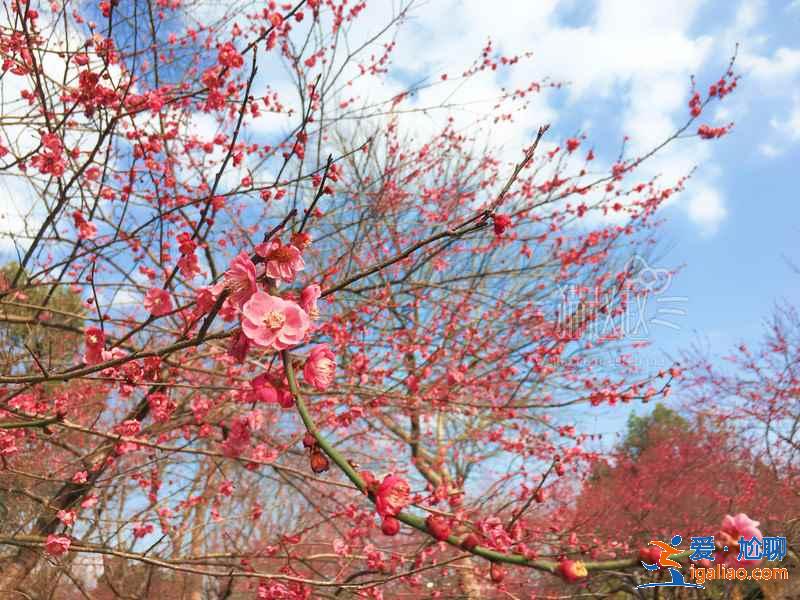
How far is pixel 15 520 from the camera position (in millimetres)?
5469

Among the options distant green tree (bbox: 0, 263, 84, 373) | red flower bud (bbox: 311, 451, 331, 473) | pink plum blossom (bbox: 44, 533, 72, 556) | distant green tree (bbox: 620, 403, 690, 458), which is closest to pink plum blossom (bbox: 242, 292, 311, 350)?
red flower bud (bbox: 311, 451, 331, 473)

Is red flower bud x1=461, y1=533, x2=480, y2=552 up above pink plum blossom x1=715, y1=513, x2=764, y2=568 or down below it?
below

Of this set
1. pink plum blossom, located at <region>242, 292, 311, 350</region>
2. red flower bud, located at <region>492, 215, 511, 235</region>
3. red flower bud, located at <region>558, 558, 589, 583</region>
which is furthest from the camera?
red flower bud, located at <region>492, 215, 511, 235</region>

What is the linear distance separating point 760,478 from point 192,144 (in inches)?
464

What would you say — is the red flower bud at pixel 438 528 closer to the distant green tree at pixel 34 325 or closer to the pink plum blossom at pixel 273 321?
the pink plum blossom at pixel 273 321

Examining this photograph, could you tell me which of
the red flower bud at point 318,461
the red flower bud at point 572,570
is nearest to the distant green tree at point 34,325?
the red flower bud at point 318,461

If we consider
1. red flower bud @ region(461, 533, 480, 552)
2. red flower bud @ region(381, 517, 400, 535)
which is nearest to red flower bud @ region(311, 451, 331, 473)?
red flower bud @ region(381, 517, 400, 535)

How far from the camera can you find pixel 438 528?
→ 1061mm

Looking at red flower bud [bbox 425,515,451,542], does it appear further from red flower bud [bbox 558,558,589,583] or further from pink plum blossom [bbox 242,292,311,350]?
pink plum blossom [bbox 242,292,311,350]

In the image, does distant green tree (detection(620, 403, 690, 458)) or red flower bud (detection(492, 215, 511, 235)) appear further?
distant green tree (detection(620, 403, 690, 458))

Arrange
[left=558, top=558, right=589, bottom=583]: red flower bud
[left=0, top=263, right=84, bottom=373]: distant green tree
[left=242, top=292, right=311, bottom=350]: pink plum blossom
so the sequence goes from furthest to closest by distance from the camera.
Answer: [left=0, top=263, right=84, bottom=373]: distant green tree → [left=242, top=292, right=311, bottom=350]: pink plum blossom → [left=558, top=558, right=589, bottom=583]: red flower bud

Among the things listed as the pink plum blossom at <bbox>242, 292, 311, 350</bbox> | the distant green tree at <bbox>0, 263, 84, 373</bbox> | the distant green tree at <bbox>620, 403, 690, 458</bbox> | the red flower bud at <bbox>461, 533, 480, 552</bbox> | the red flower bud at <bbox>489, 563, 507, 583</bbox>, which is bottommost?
the red flower bud at <bbox>489, 563, 507, 583</bbox>

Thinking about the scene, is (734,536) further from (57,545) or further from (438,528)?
(57,545)

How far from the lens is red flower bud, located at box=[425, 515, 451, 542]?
3.43 ft
